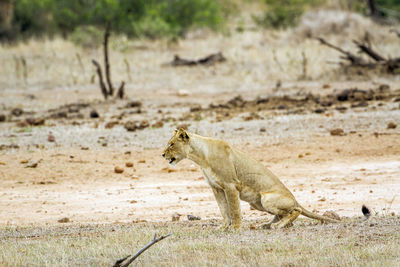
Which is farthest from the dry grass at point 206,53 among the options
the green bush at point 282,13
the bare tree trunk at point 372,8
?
the bare tree trunk at point 372,8

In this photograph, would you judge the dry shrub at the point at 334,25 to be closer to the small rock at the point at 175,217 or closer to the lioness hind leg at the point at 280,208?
the small rock at the point at 175,217

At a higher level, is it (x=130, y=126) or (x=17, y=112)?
(x=130, y=126)

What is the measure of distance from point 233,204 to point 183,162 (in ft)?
17.8

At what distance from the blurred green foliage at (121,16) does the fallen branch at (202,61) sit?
17.0ft

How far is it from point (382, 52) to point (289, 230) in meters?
19.5

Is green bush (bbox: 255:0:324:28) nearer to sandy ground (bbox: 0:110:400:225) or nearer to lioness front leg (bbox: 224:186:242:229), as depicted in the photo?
sandy ground (bbox: 0:110:400:225)

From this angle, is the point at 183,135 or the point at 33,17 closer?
the point at 183,135

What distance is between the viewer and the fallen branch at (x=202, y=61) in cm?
2527

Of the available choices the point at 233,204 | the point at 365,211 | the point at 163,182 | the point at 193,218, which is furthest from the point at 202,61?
the point at 365,211

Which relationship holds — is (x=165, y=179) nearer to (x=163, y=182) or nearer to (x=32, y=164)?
(x=163, y=182)

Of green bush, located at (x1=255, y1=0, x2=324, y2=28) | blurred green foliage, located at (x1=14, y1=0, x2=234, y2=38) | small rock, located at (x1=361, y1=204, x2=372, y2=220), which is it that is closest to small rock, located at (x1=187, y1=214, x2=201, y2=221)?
small rock, located at (x1=361, y1=204, x2=372, y2=220)

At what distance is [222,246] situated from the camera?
640cm

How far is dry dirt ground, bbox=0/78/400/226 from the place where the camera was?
9.69 metres

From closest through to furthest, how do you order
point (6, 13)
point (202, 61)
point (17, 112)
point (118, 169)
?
point (118, 169), point (17, 112), point (202, 61), point (6, 13)
